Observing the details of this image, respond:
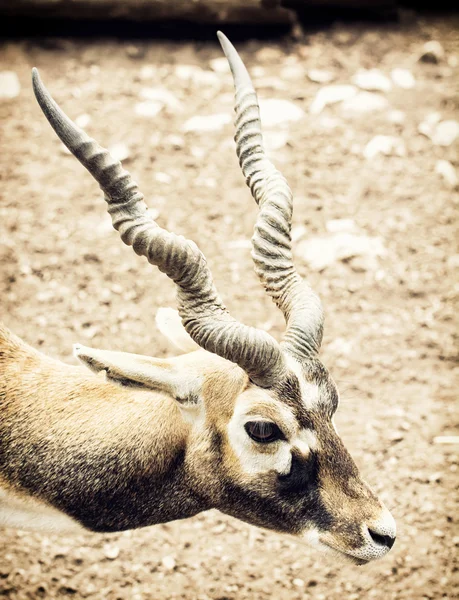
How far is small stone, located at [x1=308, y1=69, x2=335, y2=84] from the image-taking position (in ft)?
28.8

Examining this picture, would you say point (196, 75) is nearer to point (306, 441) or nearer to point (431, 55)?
point (431, 55)

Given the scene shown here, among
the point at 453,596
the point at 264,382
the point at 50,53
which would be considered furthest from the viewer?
the point at 50,53

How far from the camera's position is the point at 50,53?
346 inches

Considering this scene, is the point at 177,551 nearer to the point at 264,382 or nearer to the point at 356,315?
the point at 264,382

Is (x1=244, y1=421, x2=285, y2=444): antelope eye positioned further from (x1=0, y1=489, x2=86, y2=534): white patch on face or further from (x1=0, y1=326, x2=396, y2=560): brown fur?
(x1=0, y1=489, x2=86, y2=534): white patch on face

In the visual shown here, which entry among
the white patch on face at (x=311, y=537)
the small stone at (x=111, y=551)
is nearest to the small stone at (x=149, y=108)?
the small stone at (x=111, y=551)

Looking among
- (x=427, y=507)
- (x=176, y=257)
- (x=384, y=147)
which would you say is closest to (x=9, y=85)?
(x=384, y=147)

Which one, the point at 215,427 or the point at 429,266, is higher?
the point at 215,427

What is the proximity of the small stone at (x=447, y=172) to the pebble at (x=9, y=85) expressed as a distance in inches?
214

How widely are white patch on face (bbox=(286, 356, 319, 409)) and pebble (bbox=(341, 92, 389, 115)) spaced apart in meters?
5.74

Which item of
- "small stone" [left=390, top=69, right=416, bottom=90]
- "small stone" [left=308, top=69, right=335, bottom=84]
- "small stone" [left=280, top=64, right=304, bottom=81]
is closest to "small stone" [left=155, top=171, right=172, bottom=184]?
"small stone" [left=280, top=64, right=304, bottom=81]

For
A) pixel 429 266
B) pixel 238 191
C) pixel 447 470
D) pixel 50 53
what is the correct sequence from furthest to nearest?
pixel 50 53, pixel 238 191, pixel 429 266, pixel 447 470

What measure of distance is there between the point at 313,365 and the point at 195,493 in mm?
1049

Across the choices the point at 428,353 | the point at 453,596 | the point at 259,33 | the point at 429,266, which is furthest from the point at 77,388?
the point at 259,33
